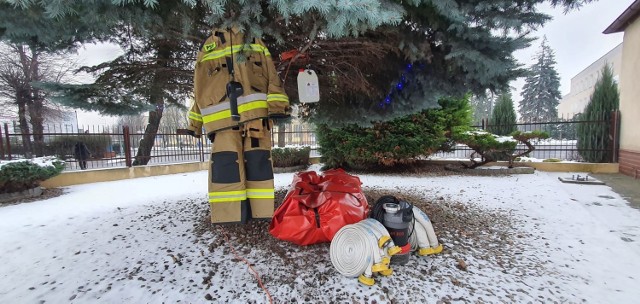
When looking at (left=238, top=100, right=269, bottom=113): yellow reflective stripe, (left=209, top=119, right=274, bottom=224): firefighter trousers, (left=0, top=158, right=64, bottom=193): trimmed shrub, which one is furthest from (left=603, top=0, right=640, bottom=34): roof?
(left=0, top=158, right=64, bottom=193): trimmed shrub

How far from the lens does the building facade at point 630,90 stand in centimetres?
592

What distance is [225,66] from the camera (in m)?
2.17

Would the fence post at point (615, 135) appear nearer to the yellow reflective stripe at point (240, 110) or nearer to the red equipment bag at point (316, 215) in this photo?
the red equipment bag at point (316, 215)

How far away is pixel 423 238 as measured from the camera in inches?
90.7

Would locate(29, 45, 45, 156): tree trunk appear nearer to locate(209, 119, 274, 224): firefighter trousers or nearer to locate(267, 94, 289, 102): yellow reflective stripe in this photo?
locate(209, 119, 274, 224): firefighter trousers

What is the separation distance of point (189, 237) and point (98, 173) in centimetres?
586

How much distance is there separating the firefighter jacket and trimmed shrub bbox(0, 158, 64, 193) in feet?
17.1

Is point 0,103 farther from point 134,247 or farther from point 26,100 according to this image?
point 134,247

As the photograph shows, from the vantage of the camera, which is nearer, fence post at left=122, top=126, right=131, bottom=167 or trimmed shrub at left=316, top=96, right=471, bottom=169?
trimmed shrub at left=316, top=96, right=471, bottom=169

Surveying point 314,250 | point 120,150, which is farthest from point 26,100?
point 314,250

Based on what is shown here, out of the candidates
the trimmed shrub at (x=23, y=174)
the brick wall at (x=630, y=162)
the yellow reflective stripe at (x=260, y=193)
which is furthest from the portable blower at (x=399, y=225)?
the brick wall at (x=630, y=162)

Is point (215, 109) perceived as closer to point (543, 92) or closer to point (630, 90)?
point (630, 90)

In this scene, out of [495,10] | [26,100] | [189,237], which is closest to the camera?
[495,10]

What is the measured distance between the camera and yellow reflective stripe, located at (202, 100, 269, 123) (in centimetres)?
213
